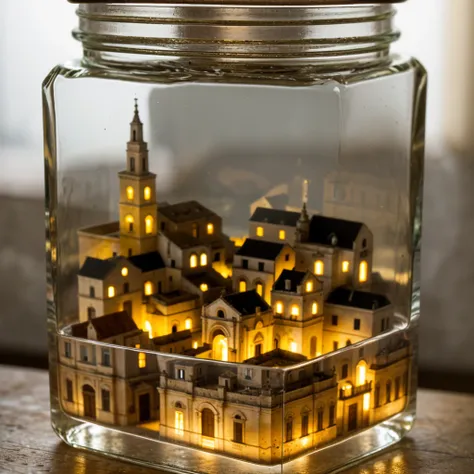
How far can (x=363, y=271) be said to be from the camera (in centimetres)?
94

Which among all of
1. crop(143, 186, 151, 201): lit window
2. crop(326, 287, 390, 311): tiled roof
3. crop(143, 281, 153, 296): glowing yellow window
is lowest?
crop(326, 287, 390, 311): tiled roof

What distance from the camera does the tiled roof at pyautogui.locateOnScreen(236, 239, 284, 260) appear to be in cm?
89

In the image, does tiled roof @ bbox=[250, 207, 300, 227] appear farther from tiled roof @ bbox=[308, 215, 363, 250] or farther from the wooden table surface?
the wooden table surface

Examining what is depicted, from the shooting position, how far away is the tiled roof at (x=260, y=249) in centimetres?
89

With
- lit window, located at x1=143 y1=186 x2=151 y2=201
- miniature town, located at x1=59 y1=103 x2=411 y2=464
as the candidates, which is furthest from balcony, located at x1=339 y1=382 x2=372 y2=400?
lit window, located at x1=143 y1=186 x2=151 y2=201

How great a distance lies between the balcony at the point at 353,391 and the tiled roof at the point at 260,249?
0.40 ft

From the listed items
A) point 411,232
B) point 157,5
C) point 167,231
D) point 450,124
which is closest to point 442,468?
point 411,232

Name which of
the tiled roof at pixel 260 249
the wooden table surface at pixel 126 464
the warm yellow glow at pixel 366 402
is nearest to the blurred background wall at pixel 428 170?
the wooden table surface at pixel 126 464

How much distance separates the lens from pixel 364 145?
3.00 feet

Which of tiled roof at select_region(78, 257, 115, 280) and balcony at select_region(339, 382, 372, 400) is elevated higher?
tiled roof at select_region(78, 257, 115, 280)

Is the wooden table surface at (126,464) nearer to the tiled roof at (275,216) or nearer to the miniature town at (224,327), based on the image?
the miniature town at (224,327)

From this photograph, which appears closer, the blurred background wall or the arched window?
the arched window

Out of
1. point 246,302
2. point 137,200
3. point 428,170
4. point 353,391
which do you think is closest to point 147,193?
point 137,200

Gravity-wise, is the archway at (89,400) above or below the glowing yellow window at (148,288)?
below
